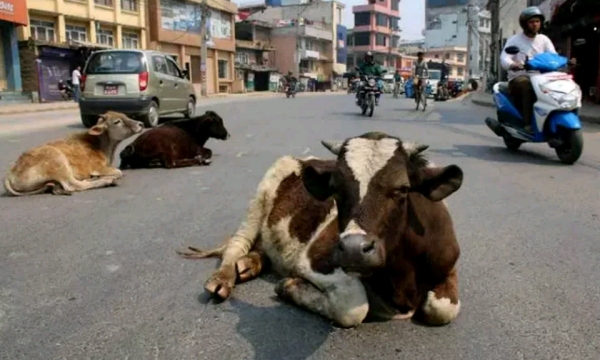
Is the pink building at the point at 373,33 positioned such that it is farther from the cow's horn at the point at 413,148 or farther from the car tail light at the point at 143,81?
the cow's horn at the point at 413,148

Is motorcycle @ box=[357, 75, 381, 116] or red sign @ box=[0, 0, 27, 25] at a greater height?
red sign @ box=[0, 0, 27, 25]

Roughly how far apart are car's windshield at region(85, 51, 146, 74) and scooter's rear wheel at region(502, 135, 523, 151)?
8.53 m

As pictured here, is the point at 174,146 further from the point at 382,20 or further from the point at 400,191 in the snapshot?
the point at 382,20

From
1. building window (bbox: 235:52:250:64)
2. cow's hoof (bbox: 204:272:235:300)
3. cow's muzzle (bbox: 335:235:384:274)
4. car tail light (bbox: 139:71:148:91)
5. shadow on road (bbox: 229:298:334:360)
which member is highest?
building window (bbox: 235:52:250:64)

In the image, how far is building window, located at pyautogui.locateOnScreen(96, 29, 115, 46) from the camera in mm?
38156

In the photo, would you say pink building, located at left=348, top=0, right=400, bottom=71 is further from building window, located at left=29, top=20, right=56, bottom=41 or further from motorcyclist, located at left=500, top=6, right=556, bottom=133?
motorcyclist, located at left=500, top=6, right=556, bottom=133

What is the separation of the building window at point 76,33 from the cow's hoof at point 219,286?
3557 cm

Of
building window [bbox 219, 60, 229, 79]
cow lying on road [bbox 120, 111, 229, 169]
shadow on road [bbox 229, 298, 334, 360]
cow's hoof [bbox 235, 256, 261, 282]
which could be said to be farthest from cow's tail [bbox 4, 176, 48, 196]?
building window [bbox 219, 60, 229, 79]

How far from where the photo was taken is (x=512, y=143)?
974 centimetres

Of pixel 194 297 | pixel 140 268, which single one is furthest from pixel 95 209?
pixel 194 297

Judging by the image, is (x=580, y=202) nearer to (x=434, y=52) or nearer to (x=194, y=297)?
(x=194, y=297)

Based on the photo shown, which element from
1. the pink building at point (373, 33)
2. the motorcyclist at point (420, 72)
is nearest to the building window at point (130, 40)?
the motorcyclist at point (420, 72)

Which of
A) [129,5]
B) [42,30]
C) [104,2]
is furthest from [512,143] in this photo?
[129,5]

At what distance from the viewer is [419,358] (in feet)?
8.97
